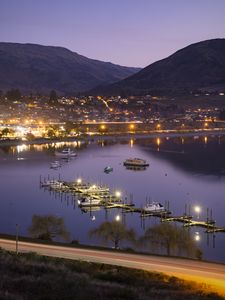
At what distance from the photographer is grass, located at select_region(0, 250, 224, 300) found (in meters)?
6.19

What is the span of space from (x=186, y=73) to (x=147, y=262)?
146 m

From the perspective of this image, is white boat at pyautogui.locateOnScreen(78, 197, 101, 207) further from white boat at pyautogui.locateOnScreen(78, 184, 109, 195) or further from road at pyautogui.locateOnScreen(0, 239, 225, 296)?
road at pyautogui.locateOnScreen(0, 239, 225, 296)

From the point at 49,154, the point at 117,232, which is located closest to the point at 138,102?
the point at 49,154

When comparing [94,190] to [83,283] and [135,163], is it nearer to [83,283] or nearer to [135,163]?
[135,163]

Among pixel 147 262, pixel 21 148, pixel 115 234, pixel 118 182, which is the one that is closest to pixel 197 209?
pixel 115 234

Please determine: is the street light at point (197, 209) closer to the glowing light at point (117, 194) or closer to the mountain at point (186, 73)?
the glowing light at point (117, 194)

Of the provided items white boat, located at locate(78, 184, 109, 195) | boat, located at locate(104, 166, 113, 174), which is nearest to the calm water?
boat, located at locate(104, 166, 113, 174)

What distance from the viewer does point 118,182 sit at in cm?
3256

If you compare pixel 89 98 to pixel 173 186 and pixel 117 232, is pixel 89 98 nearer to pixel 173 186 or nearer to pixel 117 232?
pixel 173 186

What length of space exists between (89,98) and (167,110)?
2164 centimetres

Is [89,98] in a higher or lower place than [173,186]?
higher

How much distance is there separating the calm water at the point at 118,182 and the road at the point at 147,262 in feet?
16.4

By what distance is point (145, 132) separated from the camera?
8056 cm

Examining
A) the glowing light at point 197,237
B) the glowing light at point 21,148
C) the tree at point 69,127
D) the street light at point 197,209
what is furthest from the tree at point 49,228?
the tree at point 69,127
